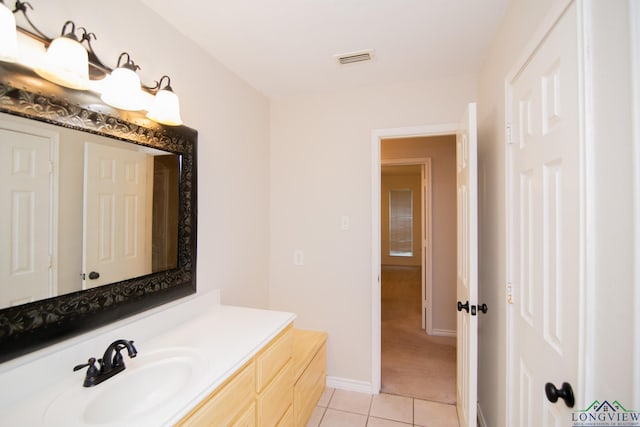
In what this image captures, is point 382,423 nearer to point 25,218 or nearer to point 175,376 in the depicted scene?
point 175,376

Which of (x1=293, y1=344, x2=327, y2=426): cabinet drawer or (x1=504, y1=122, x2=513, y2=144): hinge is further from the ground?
(x1=504, y1=122, x2=513, y2=144): hinge

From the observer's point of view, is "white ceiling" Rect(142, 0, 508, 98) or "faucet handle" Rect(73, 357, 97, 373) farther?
"white ceiling" Rect(142, 0, 508, 98)

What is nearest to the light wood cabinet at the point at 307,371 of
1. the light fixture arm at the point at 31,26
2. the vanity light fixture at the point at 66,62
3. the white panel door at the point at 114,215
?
the white panel door at the point at 114,215

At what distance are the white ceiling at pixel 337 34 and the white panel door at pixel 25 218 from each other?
96cm

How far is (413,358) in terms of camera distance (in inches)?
112

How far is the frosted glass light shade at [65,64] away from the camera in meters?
0.99

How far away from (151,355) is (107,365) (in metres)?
0.19

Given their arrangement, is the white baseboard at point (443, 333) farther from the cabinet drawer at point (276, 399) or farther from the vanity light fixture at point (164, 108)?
the vanity light fixture at point (164, 108)

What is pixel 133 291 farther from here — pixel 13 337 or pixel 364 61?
pixel 364 61

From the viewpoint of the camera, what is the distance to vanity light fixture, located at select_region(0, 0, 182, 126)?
2.85 ft

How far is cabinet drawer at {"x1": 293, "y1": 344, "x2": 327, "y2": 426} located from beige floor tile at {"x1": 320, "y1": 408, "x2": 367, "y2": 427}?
0.40 ft

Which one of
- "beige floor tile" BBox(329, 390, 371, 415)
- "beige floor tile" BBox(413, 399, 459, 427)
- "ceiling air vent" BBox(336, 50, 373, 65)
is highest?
"ceiling air vent" BBox(336, 50, 373, 65)

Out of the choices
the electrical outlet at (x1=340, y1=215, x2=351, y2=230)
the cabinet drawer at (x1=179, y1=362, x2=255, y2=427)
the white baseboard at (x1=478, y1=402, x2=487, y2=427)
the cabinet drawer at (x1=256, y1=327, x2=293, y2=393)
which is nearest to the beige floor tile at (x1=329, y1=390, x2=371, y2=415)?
the white baseboard at (x1=478, y1=402, x2=487, y2=427)

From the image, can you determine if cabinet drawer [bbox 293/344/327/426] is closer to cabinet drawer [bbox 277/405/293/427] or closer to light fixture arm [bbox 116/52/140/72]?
cabinet drawer [bbox 277/405/293/427]
